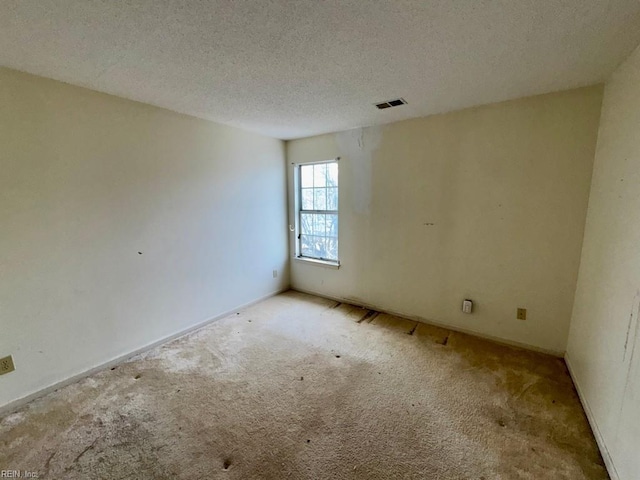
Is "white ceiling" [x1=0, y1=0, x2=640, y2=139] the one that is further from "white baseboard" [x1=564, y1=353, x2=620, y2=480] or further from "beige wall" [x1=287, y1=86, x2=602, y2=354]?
"white baseboard" [x1=564, y1=353, x2=620, y2=480]

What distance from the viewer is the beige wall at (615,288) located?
4.17ft

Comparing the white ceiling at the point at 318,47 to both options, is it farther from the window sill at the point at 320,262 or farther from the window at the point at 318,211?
the window sill at the point at 320,262

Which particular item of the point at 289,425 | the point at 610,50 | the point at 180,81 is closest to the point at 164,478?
the point at 289,425

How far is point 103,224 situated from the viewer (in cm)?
217

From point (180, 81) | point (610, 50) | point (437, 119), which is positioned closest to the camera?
point (610, 50)

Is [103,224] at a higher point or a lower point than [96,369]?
higher

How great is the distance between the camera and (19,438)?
1560mm

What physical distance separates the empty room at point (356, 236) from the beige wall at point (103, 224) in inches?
0.6

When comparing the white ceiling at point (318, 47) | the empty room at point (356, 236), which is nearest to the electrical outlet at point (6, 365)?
the empty room at point (356, 236)

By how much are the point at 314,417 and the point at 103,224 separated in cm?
220

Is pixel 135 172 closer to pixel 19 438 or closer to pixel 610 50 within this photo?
pixel 19 438

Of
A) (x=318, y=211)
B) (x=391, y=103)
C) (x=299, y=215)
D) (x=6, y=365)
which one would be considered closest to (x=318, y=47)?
(x=391, y=103)

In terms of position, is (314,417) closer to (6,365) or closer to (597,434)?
(597,434)

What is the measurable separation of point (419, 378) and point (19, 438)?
261 cm
